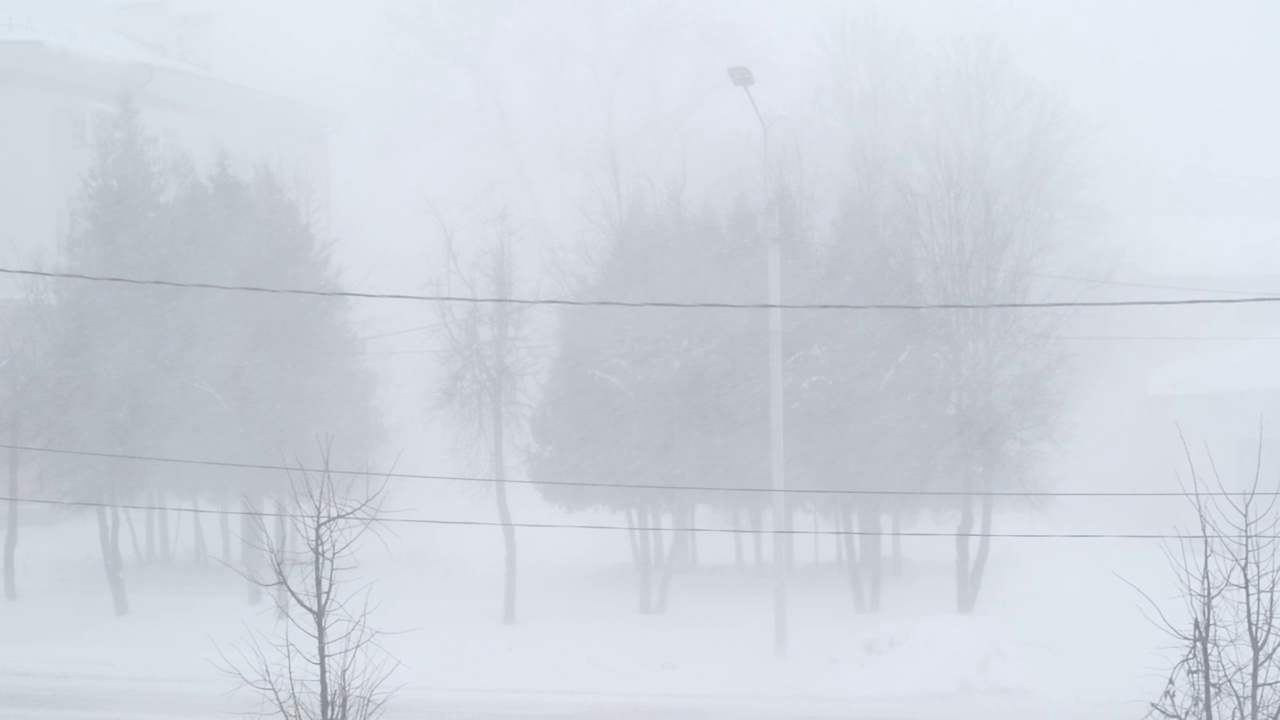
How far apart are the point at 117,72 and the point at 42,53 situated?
1.68m

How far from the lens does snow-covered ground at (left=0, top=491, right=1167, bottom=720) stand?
12016 mm

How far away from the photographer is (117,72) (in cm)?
2611

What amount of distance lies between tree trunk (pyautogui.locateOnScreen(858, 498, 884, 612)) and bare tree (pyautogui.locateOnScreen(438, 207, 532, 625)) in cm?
572

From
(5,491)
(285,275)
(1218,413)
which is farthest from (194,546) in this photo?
(1218,413)

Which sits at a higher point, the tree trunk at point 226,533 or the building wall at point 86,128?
the building wall at point 86,128

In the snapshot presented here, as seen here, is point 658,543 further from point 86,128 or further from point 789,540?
point 86,128

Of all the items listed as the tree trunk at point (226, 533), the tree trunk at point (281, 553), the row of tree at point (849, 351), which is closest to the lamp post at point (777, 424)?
the row of tree at point (849, 351)

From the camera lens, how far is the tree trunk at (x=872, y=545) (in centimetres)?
1644

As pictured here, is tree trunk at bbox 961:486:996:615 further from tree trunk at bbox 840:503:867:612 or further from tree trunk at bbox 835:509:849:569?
tree trunk at bbox 835:509:849:569

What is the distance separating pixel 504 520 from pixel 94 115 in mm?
15721

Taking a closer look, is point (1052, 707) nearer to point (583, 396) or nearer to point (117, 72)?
point (583, 396)

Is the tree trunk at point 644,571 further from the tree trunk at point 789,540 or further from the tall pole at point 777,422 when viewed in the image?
the tall pole at point 777,422

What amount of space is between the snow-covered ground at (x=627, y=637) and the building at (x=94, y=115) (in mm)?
Result: 7596

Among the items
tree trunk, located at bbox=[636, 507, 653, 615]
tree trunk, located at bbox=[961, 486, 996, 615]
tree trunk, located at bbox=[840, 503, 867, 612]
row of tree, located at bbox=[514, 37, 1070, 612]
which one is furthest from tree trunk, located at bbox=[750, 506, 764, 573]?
tree trunk, located at bbox=[961, 486, 996, 615]
